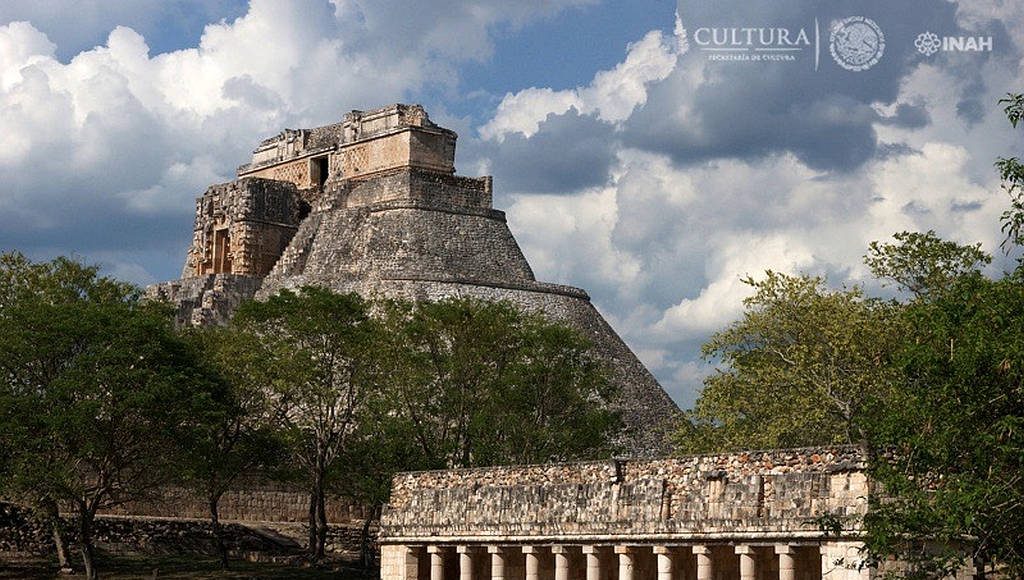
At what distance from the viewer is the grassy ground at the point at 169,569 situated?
43969 mm

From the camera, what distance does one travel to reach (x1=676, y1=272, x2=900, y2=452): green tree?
1593 inches

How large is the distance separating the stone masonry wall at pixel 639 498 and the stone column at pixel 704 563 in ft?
0.89

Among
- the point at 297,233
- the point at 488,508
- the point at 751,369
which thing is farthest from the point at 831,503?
the point at 297,233

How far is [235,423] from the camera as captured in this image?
5028cm

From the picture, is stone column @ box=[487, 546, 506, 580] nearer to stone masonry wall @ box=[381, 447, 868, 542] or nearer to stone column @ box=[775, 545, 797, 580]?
stone masonry wall @ box=[381, 447, 868, 542]

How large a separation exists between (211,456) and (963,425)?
2984cm

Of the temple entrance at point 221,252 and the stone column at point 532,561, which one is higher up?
the temple entrance at point 221,252

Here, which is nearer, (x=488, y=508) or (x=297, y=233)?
(x=488, y=508)

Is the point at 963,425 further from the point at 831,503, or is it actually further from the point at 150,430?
the point at 150,430

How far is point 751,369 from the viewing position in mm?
42906

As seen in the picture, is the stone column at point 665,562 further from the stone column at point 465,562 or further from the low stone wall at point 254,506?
the low stone wall at point 254,506

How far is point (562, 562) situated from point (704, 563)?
3.63m

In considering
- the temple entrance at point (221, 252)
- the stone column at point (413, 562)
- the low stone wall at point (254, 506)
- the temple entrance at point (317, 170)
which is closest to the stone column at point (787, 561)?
the stone column at point (413, 562)

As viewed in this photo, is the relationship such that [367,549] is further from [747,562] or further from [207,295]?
[207,295]
